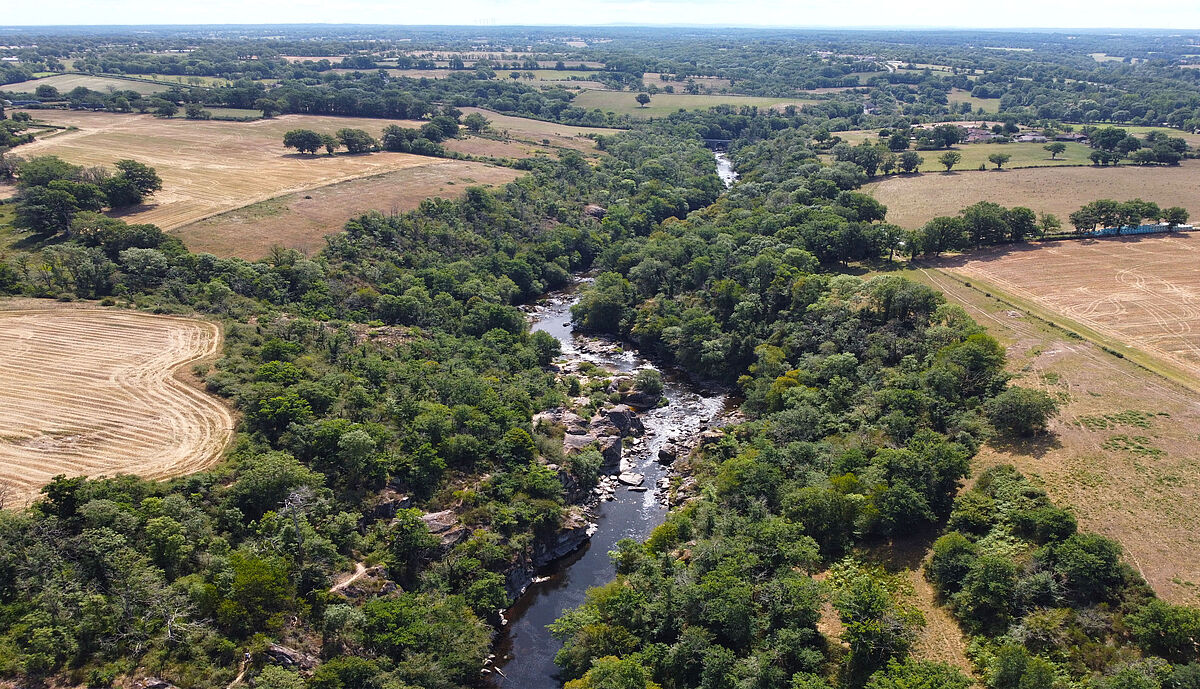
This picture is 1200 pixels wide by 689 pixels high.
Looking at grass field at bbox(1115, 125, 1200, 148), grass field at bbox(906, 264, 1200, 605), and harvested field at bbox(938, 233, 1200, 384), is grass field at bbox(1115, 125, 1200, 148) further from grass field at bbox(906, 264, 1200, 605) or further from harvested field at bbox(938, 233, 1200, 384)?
grass field at bbox(906, 264, 1200, 605)

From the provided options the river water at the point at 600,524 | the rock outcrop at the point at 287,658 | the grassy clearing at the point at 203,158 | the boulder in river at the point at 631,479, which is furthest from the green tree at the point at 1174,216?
the grassy clearing at the point at 203,158

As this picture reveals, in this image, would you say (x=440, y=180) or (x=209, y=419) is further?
(x=440, y=180)

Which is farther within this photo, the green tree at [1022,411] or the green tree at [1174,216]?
the green tree at [1174,216]

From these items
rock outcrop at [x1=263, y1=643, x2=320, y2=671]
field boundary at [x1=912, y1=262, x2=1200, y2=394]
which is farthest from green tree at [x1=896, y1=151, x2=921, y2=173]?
rock outcrop at [x1=263, y1=643, x2=320, y2=671]

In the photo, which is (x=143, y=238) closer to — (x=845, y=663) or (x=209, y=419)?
(x=209, y=419)

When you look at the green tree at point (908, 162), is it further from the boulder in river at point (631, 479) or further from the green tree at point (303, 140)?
the green tree at point (303, 140)

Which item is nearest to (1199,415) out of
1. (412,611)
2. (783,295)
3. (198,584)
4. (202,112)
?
(783,295)
